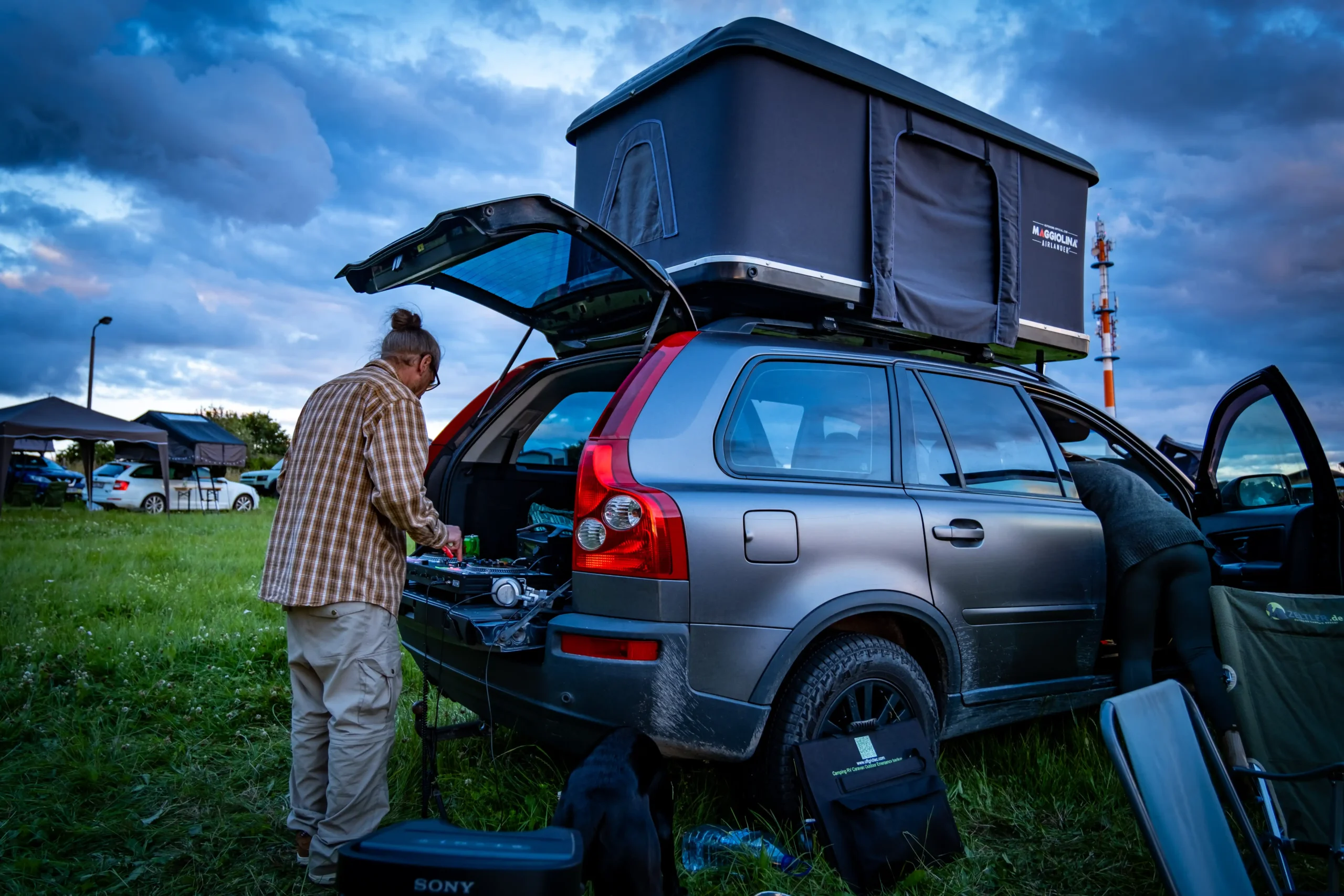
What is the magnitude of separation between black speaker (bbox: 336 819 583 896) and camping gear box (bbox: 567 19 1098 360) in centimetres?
227

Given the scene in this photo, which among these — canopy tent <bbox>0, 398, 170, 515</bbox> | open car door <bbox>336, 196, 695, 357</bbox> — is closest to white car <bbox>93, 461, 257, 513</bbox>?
canopy tent <bbox>0, 398, 170, 515</bbox>

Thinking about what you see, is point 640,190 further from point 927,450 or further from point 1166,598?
point 1166,598

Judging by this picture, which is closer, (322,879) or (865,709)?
(322,879)

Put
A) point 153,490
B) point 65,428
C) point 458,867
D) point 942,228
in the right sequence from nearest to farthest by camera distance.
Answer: point 458,867, point 942,228, point 65,428, point 153,490

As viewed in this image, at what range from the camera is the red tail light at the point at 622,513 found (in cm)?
250

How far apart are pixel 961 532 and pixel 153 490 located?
72.6 ft

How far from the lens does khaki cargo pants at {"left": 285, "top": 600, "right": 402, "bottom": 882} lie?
8.87ft

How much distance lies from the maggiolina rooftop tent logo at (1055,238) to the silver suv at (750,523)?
102 centimetres

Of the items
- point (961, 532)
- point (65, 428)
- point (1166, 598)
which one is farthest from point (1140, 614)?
point (65, 428)

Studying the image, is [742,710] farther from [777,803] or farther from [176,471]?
[176,471]

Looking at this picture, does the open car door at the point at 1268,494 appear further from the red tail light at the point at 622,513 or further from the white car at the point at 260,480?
the white car at the point at 260,480

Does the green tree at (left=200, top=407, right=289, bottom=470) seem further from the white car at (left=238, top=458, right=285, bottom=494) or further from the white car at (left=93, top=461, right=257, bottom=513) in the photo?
the white car at (left=93, top=461, right=257, bottom=513)

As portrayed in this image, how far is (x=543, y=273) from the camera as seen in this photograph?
3576 mm

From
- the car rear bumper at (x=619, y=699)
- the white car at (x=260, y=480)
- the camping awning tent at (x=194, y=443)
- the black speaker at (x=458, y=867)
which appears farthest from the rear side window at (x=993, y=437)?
the white car at (x=260, y=480)
